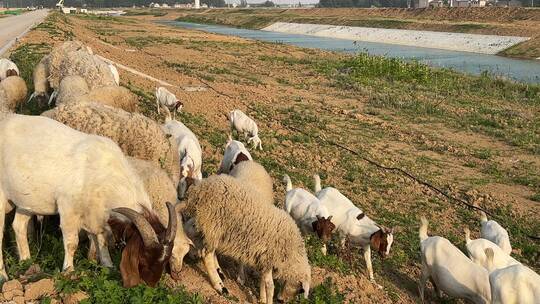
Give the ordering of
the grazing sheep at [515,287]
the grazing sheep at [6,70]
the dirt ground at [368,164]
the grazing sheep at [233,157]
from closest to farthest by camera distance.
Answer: the grazing sheep at [515,287]
the dirt ground at [368,164]
the grazing sheep at [233,157]
the grazing sheep at [6,70]

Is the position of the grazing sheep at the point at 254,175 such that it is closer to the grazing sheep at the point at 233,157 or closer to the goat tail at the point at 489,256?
the grazing sheep at the point at 233,157

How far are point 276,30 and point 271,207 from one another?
3026 inches

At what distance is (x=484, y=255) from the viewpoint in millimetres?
7035

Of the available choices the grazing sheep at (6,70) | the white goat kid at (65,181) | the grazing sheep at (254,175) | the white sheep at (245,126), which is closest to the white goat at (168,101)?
the white sheep at (245,126)

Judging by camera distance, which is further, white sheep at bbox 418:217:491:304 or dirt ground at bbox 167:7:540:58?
dirt ground at bbox 167:7:540:58

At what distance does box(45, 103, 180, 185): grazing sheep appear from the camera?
670 cm

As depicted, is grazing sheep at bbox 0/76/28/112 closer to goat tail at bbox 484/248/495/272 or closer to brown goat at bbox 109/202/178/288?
brown goat at bbox 109/202/178/288

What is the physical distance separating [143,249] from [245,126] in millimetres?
8002

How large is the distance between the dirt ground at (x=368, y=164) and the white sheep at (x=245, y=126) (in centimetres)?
38

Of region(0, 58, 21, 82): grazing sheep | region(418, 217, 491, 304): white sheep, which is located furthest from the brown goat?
region(0, 58, 21, 82): grazing sheep

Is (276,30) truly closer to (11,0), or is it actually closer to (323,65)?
(323,65)

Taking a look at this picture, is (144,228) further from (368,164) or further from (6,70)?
(6,70)

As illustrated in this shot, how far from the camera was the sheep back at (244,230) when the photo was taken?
578cm

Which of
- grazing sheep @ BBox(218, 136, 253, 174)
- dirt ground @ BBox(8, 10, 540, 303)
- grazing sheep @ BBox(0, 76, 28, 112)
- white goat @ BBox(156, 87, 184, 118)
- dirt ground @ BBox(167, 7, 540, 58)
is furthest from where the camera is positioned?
dirt ground @ BBox(167, 7, 540, 58)
